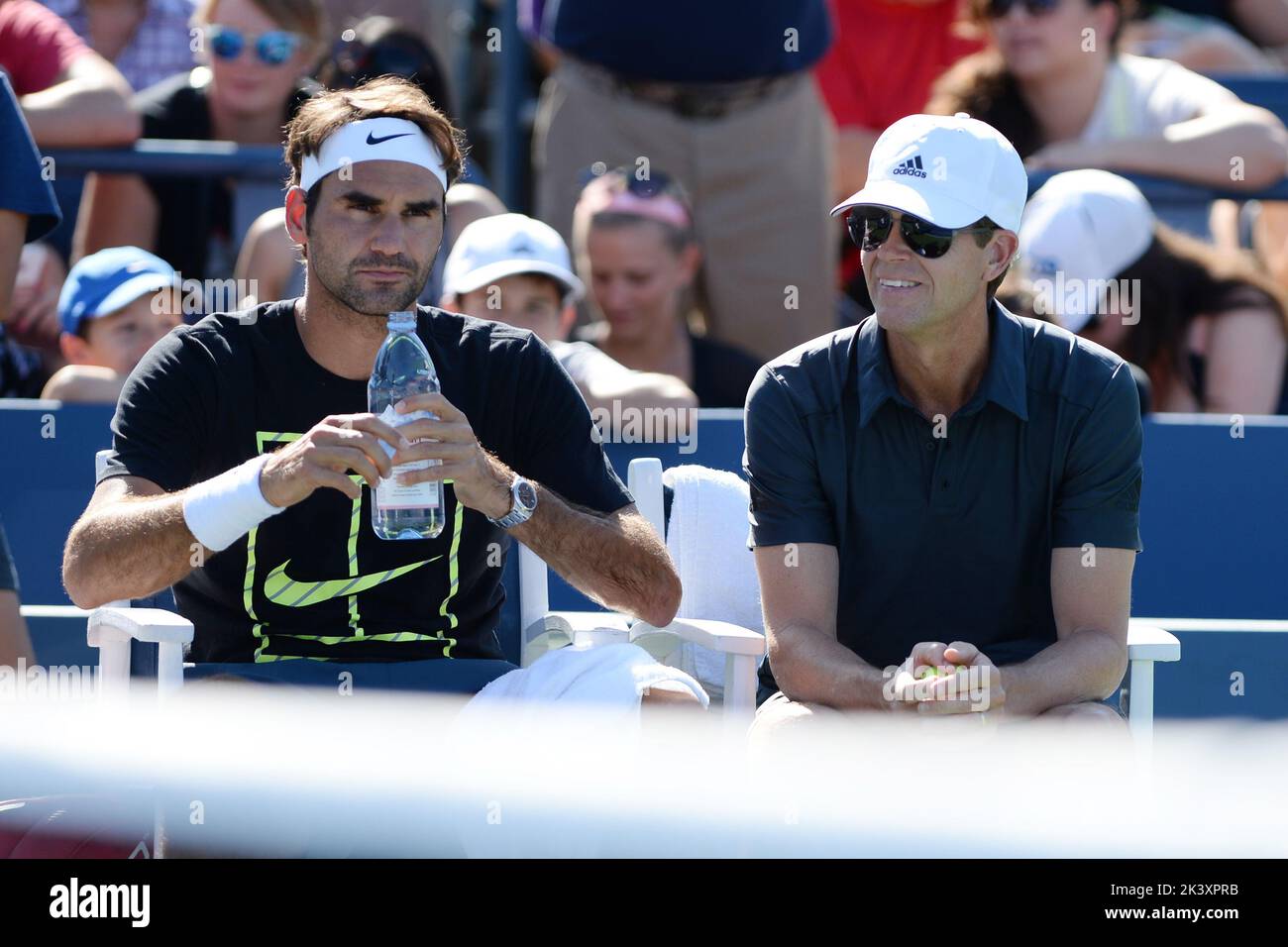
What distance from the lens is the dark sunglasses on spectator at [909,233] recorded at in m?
3.67

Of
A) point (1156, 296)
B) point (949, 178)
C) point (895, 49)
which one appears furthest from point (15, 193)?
point (895, 49)

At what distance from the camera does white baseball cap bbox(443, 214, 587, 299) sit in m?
5.36

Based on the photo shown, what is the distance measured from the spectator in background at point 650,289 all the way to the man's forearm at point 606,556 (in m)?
2.03

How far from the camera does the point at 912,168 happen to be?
3676mm

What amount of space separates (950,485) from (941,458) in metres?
0.06

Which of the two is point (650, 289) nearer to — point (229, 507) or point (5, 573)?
point (5, 573)

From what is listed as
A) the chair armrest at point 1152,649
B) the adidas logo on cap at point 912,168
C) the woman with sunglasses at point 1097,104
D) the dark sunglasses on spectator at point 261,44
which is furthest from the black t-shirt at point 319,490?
the woman with sunglasses at point 1097,104

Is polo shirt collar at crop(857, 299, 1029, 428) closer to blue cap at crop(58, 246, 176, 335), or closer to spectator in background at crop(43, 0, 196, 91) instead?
blue cap at crop(58, 246, 176, 335)

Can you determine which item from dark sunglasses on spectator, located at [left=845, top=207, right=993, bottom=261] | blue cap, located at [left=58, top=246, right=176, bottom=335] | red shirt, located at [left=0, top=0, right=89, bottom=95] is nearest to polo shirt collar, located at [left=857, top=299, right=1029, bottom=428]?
dark sunglasses on spectator, located at [left=845, top=207, right=993, bottom=261]

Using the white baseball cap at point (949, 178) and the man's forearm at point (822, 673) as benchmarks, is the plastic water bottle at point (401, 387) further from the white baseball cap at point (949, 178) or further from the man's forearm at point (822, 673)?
the white baseball cap at point (949, 178)

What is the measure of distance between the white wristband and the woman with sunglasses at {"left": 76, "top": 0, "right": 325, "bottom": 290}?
9.79 ft
